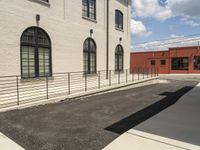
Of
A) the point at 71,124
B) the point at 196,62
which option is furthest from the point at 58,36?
the point at 196,62

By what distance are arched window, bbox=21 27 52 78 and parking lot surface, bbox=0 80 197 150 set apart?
2.80m

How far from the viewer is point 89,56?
1391cm

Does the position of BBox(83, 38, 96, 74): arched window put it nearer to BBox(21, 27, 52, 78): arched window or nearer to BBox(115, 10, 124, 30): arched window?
BBox(21, 27, 52, 78): arched window

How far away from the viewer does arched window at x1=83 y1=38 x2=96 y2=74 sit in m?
13.6

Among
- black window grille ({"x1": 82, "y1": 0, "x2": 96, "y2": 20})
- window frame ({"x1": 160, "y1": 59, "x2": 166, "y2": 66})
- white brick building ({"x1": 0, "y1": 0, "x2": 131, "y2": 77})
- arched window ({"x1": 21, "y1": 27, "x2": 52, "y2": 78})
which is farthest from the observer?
window frame ({"x1": 160, "y1": 59, "x2": 166, "y2": 66})

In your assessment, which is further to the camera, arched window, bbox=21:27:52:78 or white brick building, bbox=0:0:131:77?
arched window, bbox=21:27:52:78

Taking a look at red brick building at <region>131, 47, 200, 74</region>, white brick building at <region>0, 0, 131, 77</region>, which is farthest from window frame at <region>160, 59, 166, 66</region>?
white brick building at <region>0, 0, 131, 77</region>

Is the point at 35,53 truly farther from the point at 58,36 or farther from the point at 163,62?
the point at 163,62

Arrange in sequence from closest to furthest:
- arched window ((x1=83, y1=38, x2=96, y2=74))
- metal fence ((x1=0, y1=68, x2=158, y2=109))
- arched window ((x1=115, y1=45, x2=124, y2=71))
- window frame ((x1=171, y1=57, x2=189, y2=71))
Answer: metal fence ((x1=0, y1=68, x2=158, y2=109))
arched window ((x1=83, y1=38, x2=96, y2=74))
arched window ((x1=115, y1=45, x2=124, y2=71))
window frame ((x1=171, y1=57, x2=189, y2=71))

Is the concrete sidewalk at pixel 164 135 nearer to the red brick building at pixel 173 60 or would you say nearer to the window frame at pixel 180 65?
the red brick building at pixel 173 60

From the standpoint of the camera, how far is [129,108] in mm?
7621

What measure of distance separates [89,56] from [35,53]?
4617 mm

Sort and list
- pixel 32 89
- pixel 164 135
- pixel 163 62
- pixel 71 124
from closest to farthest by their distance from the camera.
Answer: pixel 164 135
pixel 71 124
pixel 32 89
pixel 163 62

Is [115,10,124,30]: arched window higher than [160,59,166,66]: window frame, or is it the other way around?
[115,10,124,30]: arched window
